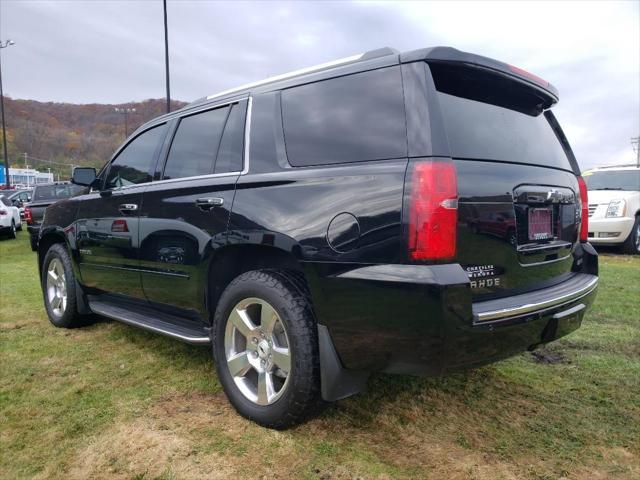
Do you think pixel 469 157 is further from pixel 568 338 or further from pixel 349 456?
pixel 568 338

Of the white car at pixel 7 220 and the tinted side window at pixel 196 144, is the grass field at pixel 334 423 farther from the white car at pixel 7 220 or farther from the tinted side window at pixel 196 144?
the white car at pixel 7 220

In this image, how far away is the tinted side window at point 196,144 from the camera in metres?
3.17

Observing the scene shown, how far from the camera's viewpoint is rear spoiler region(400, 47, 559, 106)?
2211 mm

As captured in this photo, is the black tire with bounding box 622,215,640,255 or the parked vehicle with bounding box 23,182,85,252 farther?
the parked vehicle with bounding box 23,182,85,252

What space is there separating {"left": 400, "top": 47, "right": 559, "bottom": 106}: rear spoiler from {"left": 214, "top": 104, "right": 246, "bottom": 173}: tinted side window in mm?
1121

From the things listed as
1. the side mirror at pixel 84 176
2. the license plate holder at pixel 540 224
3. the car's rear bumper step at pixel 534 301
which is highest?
the side mirror at pixel 84 176

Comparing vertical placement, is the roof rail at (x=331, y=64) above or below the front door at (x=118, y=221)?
above

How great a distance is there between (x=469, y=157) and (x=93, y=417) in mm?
2372

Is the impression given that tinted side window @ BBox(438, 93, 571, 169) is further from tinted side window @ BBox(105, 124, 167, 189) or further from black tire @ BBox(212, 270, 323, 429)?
tinted side window @ BBox(105, 124, 167, 189)

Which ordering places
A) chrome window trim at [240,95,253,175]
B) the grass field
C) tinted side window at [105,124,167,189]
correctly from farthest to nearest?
tinted side window at [105,124,167,189], chrome window trim at [240,95,253,175], the grass field

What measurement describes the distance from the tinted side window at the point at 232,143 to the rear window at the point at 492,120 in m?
1.23

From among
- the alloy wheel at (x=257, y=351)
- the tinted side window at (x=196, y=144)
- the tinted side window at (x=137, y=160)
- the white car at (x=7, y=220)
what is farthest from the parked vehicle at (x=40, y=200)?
the alloy wheel at (x=257, y=351)

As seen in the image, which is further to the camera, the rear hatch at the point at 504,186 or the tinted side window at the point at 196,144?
the tinted side window at the point at 196,144

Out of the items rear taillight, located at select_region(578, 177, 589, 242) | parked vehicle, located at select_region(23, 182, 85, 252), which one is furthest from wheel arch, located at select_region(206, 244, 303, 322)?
parked vehicle, located at select_region(23, 182, 85, 252)
